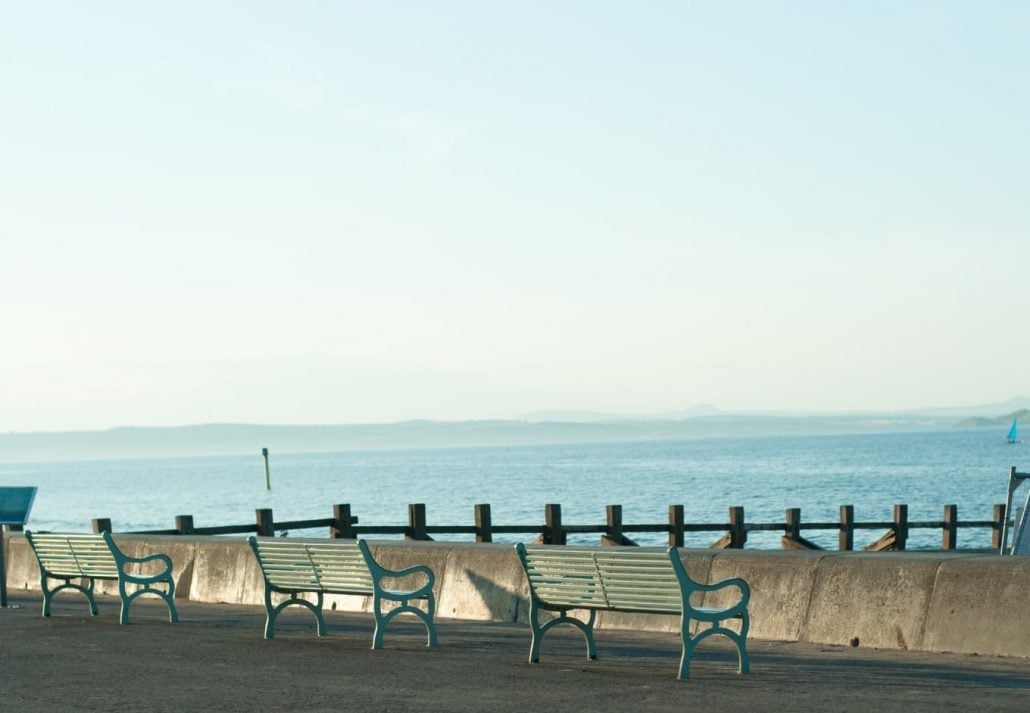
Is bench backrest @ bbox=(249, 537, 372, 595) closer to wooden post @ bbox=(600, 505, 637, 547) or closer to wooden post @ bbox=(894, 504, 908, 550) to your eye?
wooden post @ bbox=(600, 505, 637, 547)

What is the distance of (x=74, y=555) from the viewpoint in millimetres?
15750

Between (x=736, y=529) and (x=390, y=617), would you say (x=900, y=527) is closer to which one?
(x=736, y=529)

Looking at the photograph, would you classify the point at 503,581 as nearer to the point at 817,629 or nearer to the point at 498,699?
the point at 817,629

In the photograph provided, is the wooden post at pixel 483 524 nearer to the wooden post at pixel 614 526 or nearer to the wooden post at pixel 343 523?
the wooden post at pixel 343 523

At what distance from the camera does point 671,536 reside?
25125mm

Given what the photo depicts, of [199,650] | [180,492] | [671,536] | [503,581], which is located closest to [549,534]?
[671,536]

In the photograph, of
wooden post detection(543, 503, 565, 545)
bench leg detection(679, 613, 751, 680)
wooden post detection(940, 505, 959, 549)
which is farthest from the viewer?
wooden post detection(940, 505, 959, 549)

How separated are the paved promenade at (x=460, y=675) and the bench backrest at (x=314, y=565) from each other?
481mm

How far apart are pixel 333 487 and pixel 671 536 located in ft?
345

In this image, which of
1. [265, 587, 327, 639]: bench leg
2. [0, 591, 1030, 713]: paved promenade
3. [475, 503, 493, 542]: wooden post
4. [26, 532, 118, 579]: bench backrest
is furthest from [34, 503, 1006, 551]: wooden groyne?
[0, 591, 1030, 713]: paved promenade

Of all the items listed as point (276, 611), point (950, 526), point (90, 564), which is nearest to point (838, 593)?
point (276, 611)

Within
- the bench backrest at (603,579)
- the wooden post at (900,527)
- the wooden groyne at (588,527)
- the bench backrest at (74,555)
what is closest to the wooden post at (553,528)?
the wooden groyne at (588,527)

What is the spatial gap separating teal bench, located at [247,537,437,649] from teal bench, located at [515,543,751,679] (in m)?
1.28

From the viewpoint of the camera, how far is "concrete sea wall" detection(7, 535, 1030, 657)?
1119 centimetres
